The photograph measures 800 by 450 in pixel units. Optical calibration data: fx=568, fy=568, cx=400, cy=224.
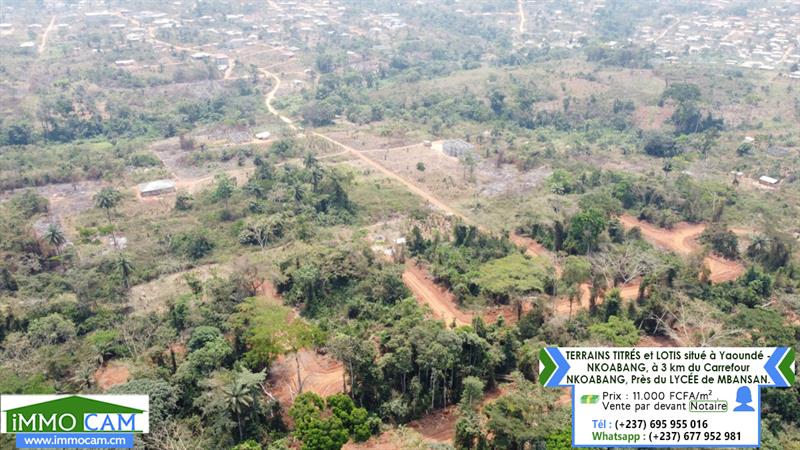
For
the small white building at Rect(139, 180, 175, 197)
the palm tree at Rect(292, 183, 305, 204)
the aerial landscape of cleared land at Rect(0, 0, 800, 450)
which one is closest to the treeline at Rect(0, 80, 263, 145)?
the aerial landscape of cleared land at Rect(0, 0, 800, 450)

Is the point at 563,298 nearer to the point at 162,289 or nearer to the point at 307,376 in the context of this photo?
the point at 307,376

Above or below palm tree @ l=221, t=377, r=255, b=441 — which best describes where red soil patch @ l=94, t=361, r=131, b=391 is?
below

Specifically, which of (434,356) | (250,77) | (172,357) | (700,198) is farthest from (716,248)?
(250,77)

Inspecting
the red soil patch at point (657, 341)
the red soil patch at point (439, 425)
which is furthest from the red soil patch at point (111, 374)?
the red soil patch at point (657, 341)

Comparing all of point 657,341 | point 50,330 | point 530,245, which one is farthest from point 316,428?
point 530,245

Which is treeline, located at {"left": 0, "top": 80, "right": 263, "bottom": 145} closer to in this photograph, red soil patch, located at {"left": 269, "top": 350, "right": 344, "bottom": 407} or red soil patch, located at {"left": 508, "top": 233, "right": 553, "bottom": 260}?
red soil patch, located at {"left": 508, "top": 233, "right": 553, "bottom": 260}

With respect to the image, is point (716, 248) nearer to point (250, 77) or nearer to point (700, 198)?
point (700, 198)
